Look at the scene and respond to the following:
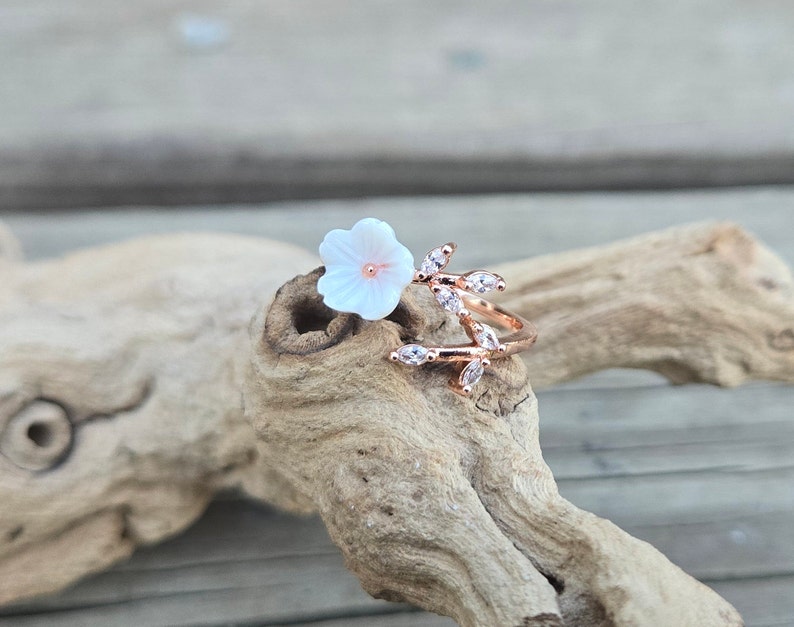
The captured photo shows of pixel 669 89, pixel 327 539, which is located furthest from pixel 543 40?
pixel 327 539

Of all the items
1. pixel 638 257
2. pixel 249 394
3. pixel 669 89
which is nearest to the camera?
pixel 249 394

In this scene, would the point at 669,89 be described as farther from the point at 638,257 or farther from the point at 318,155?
the point at 638,257

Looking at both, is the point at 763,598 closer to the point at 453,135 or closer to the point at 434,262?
the point at 434,262

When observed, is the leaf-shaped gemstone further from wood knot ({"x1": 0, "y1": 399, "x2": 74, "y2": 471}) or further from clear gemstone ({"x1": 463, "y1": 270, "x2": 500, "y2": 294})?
wood knot ({"x1": 0, "y1": 399, "x2": 74, "y2": 471})

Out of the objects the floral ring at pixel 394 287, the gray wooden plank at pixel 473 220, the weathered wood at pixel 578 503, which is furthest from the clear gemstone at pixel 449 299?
the gray wooden plank at pixel 473 220

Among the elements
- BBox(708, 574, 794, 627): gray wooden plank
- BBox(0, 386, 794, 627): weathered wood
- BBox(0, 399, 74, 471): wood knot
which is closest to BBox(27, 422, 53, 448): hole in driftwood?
BBox(0, 399, 74, 471): wood knot
